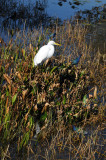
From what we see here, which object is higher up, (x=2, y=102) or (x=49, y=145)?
(x=2, y=102)

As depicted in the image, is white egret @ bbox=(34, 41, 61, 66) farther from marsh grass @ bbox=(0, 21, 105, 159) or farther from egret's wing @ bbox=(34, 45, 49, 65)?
marsh grass @ bbox=(0, 21, 105, 159)

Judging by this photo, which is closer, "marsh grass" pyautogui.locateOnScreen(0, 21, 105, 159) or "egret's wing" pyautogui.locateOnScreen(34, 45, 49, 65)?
"marsh grass" pyautogui.locateOnScreen(0, 21, 105, 159)

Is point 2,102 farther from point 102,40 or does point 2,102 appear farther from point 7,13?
point 7,13

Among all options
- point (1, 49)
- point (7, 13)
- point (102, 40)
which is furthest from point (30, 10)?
point (1, 49)

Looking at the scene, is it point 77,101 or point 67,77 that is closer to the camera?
point 77,101

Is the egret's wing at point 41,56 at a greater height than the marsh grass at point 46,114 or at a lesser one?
greater

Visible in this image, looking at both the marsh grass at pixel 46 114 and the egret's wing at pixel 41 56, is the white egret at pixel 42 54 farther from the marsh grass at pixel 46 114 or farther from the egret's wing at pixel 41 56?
the marsh grass at pixel 46 114

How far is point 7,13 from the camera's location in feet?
32.6

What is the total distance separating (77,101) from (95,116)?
328 millimetres

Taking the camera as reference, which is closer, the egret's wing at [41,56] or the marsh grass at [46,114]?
the marsh grass at [46,114]

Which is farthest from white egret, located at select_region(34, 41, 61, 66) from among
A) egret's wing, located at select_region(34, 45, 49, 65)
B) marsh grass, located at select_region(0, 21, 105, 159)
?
marsh grass, located at select_region(0, 21, 105, 159)

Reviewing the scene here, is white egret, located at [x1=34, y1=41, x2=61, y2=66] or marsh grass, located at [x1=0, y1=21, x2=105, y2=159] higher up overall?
white egret, located at [x1=34, y1=41, x2=61, y2=66]

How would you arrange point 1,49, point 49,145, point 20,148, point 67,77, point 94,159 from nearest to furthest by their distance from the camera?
point 94,159
point 20,148
point 49,145
point 67,77
point 1,49

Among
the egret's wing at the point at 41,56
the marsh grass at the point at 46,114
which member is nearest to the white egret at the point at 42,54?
the egret's wing at the point at 41,56
